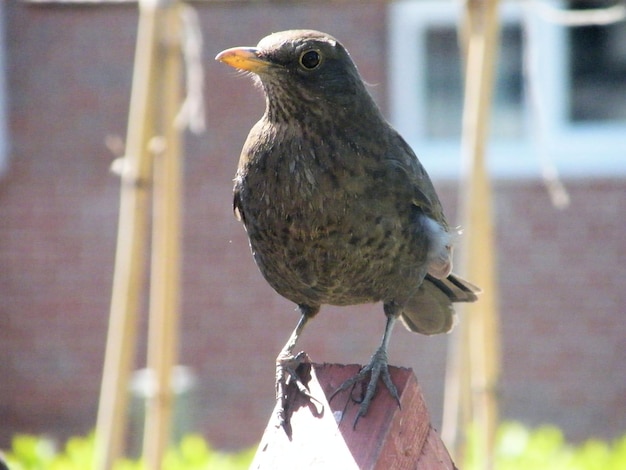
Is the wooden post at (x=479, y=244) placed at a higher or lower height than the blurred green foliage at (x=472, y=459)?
higher

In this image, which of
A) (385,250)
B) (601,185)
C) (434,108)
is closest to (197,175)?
(434,108)

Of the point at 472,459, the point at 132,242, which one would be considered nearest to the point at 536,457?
the point at 472,459

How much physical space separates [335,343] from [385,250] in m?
5.27

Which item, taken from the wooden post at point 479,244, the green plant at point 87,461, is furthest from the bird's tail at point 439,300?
the green plant at point 87,461

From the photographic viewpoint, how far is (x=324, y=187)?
2.53 metres

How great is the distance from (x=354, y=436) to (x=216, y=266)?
19.4 ft

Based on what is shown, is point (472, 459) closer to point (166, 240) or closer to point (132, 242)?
point (166, 240)

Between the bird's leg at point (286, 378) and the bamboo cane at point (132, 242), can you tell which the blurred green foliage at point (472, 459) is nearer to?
the bamboo cane at point (132, 242)

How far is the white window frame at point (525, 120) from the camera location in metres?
7.61

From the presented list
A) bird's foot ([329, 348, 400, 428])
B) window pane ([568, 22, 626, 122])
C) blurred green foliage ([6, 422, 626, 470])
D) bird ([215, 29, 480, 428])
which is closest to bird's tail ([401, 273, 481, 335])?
bird ([215, 29, 480, 428])

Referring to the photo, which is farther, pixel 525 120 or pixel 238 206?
pixel 525 120

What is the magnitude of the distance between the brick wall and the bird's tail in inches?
179

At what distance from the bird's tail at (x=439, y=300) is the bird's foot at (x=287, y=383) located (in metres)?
0.60

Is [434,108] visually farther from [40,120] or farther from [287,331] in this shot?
[40,120]
